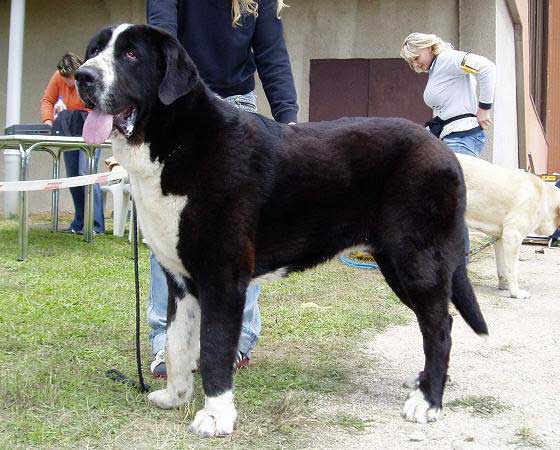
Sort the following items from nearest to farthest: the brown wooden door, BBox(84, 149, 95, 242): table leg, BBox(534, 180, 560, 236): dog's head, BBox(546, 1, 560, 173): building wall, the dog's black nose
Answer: the dog's black nose → BBox(534, 180, 560, 236): dog's head → BBox(84, 149, 95, 242): table leg → the brown wooden door → BBox(546, 1, 560, 173): building wall

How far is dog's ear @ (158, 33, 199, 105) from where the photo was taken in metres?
2.50

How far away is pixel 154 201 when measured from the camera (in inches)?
103

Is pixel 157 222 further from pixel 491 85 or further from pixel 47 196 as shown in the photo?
pixel 47 196

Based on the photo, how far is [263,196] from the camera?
271 centimetres

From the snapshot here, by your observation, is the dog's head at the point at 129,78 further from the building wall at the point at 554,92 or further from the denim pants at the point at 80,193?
the building wall at the point at 554,92

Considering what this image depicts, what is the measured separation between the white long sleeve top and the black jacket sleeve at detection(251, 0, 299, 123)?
3.10 meters

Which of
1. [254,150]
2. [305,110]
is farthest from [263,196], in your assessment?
[305,110]

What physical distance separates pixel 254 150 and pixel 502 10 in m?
9.19

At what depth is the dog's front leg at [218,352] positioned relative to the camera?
101 inches

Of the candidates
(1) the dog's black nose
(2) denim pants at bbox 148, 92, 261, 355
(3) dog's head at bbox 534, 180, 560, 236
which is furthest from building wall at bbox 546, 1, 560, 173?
(1) the dog's black nose

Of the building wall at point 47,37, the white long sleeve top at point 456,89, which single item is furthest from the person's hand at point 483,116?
the building wall at point 47,37

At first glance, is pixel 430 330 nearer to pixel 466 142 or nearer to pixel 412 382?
pixel 412 382

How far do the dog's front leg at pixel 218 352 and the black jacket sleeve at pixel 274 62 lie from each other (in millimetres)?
1294

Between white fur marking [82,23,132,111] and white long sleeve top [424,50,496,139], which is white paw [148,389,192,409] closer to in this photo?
white fur marking [82,23,132,111]
